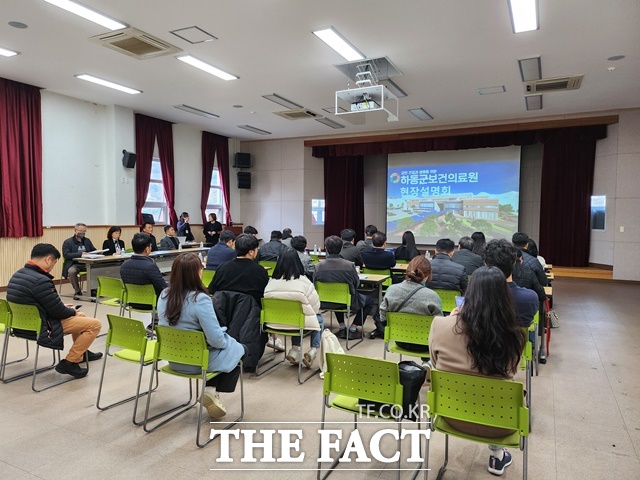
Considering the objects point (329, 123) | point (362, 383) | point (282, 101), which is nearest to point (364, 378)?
point (362, 383)

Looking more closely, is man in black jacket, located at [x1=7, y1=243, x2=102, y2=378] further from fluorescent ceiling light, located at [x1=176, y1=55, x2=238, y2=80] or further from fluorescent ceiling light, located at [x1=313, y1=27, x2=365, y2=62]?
fluorescent ceiling light, located at [x1=313, y1=27, x2=365, y2=62]

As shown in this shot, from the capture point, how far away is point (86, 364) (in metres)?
4.09

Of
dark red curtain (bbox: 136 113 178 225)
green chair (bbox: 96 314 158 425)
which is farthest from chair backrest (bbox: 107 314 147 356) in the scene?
dark red curtain (bbox: 136 113 178 225)

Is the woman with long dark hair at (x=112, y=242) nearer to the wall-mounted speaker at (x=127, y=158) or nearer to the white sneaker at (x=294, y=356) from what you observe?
the wall-mounted speaker at (x=127, y=158)

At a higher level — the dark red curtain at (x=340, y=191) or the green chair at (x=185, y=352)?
the dark red curtain at (x=340, y=191)

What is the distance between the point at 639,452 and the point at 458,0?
4.29 metres

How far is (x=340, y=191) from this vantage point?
41.8 ft

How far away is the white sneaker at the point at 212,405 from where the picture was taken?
119 inches

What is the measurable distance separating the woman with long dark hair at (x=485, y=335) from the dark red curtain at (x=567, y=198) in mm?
9156

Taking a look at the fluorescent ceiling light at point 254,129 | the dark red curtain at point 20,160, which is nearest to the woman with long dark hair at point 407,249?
the fluorescent ceiling light at point 254,129

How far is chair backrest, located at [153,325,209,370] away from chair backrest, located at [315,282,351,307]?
2195 millimetres

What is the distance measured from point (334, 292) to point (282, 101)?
5196mm

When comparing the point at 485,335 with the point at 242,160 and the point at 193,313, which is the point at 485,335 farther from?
the point at 242,160

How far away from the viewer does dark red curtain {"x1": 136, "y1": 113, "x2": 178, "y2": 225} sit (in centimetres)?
977
